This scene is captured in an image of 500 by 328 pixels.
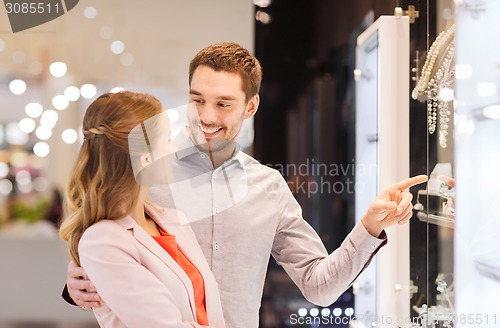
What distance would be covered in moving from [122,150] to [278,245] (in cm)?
58

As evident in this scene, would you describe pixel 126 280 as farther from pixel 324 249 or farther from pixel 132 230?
pixel 324 249

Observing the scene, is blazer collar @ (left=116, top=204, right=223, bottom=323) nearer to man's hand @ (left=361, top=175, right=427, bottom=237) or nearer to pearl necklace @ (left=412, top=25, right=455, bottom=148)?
man's hand @ (left=361, top=175, right=427, bottom=237)

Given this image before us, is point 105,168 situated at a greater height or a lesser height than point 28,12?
lesser

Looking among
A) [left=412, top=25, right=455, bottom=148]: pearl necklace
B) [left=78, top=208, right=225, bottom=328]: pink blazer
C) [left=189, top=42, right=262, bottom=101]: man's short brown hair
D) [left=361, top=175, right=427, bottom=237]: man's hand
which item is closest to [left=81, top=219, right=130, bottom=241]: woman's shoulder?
[left=78, top=208, right=225, bottom=328]: pink blazer

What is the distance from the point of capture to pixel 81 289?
1989 millimetres

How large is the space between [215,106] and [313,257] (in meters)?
0.55

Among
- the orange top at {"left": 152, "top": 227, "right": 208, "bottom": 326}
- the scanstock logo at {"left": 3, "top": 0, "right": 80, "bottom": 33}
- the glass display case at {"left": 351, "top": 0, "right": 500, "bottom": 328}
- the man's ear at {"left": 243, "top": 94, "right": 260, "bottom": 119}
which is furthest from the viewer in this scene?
the scanstock logo at {"left": 3, "top": 0, "right": 80, "bottom": 33}

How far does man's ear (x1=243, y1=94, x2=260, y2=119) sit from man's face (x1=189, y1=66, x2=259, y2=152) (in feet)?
0.05

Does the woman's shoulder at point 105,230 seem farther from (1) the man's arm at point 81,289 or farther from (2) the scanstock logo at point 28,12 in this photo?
(2) the scanstock logo at point 28,12

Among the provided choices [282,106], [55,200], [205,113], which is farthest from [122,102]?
[282,106]

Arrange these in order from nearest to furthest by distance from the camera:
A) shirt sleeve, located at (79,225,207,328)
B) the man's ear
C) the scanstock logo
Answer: shirt sleeve, located at (79,225,207,328) < the man's ear < the scanstock logo

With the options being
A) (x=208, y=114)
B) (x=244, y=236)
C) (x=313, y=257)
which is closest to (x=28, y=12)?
(x=208, y=114)

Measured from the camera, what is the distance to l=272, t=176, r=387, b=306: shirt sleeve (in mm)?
2049

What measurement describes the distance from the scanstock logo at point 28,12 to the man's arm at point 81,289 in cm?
86
